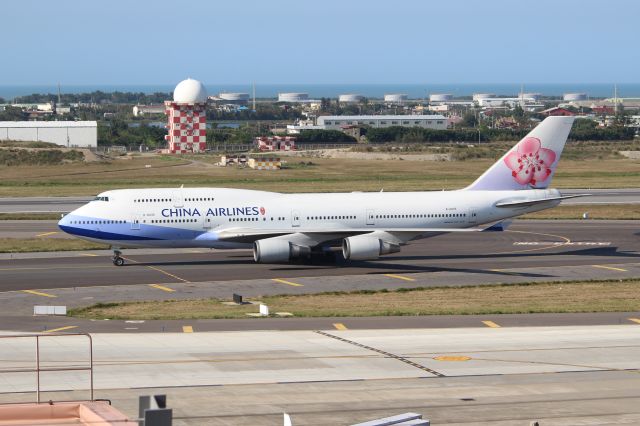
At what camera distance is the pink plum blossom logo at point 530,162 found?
6175cm

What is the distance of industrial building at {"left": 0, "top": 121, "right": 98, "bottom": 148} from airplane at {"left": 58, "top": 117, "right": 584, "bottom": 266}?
122m

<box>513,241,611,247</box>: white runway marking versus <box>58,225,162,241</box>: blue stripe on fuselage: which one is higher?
<box>58,225,162,241</box>: blue stripe on fuselage

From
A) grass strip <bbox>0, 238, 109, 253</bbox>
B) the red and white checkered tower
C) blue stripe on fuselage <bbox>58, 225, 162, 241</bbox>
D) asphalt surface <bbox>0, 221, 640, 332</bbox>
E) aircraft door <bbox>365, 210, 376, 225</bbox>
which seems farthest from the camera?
the red and white checkered tower

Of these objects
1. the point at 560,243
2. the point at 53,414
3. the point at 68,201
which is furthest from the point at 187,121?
the point at 53,414

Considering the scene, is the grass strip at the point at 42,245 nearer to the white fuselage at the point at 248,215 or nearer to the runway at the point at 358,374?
the white fuselage at the point at 248,215

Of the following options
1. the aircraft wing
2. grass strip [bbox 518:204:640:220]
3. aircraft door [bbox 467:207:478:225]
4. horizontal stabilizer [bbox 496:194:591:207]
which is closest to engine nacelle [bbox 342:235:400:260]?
the aircraft wing

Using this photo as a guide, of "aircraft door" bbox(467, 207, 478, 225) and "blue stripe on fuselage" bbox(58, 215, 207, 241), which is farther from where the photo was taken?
"aircraft door" bbox(467, 207, 478, 225)

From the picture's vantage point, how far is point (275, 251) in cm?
5544

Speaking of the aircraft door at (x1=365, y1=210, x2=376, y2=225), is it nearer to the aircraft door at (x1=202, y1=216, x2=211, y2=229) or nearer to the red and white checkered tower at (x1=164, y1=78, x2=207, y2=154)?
the aircraft door at (x1=202, y1=216, x2=211, y2=229)

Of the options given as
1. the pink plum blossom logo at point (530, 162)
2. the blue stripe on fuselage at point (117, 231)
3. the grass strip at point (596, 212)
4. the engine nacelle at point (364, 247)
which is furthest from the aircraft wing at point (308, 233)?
the grass strip at point (596, 212)

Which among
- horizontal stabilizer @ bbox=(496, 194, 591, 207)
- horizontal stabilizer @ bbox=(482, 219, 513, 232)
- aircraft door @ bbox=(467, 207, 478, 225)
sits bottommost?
horizontal stabilizer @ bbox=(482, 219, 513, 232)

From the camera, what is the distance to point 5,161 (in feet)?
444

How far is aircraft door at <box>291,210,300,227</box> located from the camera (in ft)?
190

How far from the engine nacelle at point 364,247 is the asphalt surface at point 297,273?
0.91 m
